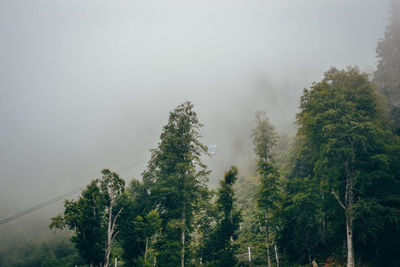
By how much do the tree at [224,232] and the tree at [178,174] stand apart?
8.42 ft

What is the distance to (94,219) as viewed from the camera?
84.7 ft

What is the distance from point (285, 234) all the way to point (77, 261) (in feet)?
227

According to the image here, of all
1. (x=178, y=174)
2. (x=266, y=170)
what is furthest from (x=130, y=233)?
(x=266, y=170)

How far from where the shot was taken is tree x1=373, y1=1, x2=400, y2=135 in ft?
94.4

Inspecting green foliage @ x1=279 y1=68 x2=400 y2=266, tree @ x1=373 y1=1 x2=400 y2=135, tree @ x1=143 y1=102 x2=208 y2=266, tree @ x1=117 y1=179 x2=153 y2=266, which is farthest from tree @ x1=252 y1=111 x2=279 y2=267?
A: tree @ x1=373 y1=1 x2=400 y2=135

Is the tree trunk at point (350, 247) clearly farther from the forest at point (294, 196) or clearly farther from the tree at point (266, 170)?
the tree at point (266, 170)

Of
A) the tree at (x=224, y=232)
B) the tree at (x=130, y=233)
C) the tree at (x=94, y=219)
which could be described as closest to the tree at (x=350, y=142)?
the tree at (x=224, y=232)

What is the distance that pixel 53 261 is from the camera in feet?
263

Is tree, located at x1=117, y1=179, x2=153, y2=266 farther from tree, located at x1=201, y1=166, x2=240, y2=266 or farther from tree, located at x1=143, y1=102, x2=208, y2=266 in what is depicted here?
tree, located at x1=201, y1=166, x2=240, y2=266

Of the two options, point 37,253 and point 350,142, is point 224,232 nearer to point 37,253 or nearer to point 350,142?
point 350,142

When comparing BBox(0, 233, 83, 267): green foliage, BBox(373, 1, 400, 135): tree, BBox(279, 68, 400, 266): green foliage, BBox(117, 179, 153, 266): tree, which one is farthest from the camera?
BBox(0, 233, 83, 267): green foliage

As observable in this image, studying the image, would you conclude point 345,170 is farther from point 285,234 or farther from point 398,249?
point 285,234

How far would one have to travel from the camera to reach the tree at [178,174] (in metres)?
22.6

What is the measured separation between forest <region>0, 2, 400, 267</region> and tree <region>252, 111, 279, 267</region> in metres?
0.10
